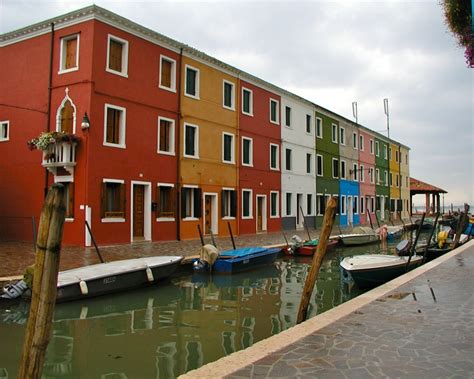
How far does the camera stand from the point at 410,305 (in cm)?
691

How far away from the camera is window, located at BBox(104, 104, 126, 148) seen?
16.5 metres

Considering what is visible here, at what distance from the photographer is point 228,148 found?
2291 cm

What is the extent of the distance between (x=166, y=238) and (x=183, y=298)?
7823mm

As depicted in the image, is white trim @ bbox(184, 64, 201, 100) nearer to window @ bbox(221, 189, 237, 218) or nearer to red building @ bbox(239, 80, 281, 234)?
red building @ bbox(239, 80, 281, 234)

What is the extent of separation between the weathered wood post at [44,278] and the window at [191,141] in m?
17.0

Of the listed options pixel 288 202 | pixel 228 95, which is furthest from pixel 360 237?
pixel 228 95

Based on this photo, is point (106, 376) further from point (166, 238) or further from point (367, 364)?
point (166, 238)

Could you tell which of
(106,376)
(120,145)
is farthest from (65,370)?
(120,145)

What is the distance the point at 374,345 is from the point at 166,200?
14.7 metres

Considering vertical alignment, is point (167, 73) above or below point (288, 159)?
above

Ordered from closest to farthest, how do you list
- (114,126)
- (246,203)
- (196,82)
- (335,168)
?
(114,126) < (196,82) < (246,203) < (335,168)

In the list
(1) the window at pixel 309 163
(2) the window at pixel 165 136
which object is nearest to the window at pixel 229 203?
(2) the window at pixel 165 136

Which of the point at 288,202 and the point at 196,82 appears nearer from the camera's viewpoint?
the point at 196,82

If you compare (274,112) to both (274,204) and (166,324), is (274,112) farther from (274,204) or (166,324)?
(166,324)
